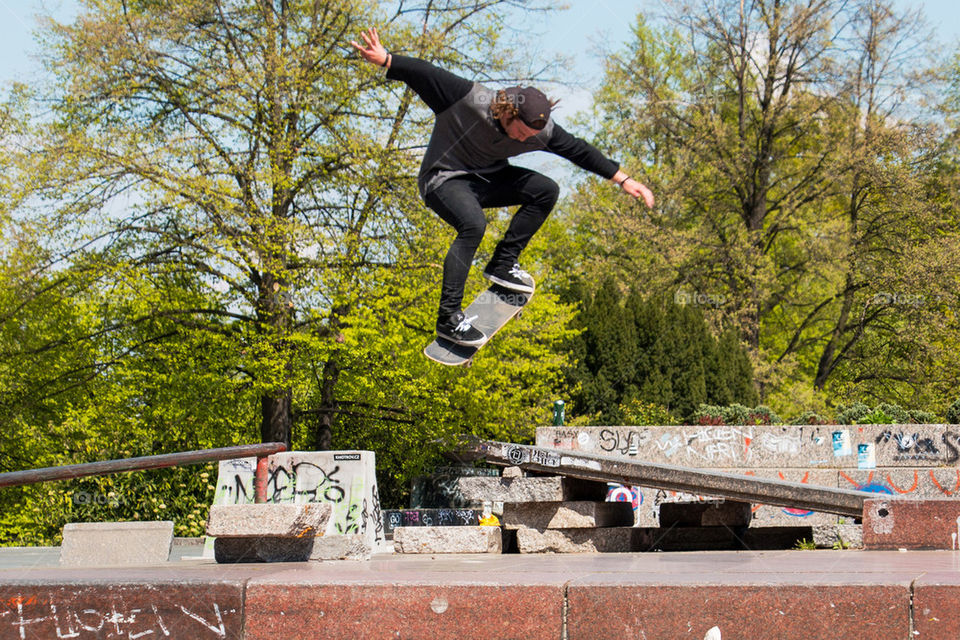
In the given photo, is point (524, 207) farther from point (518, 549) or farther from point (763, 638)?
point (518, 549)

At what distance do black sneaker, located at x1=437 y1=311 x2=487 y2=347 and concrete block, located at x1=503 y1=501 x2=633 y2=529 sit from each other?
3776 millimetres

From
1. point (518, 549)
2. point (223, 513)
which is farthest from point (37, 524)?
point (223, 513)

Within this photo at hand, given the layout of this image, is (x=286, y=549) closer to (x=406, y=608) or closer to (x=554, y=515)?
(x=406, y=608)

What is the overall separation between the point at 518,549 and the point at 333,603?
17.8 ft

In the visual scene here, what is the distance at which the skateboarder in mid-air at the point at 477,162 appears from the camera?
6.27 m

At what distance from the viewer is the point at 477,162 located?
6594 millimetres

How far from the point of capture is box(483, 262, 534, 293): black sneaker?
7000mm

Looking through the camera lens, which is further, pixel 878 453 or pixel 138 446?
pixel 138 446

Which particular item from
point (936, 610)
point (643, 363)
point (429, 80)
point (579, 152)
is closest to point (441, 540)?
point (579, 152)

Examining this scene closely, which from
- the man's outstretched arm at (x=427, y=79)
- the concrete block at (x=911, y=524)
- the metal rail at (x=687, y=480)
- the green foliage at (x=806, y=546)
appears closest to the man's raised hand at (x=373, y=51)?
the man's outstretched arm at (x=427, y=79)

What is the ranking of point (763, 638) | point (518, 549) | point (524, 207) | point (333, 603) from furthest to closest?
point (518, 549)
point (524, 207)
point (333, 603)
point (763, 638)

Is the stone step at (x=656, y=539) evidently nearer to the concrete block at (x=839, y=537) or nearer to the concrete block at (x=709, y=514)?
the concrete block at (x=709, y=514)

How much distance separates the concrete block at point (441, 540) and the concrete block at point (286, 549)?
2.25 metres

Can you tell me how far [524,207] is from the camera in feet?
22.9
